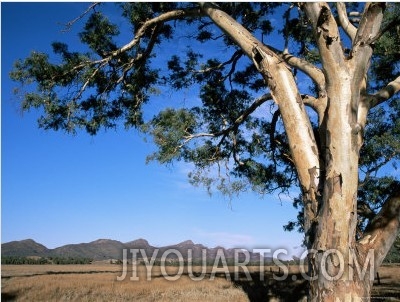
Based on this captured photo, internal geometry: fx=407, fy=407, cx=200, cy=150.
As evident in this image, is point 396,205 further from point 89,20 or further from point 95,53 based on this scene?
point 89,20

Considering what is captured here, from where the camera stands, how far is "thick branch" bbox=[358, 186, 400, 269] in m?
3.33

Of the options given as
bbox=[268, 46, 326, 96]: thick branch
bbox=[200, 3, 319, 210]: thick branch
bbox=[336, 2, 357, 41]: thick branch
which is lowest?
bbox=[200, 3, 319, 210]: thick branch

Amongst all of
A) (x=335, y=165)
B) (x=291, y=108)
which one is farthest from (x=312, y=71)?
(x=335, y=165)

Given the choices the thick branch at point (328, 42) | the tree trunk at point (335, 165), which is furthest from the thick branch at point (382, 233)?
the thick branch at point (328, 42)

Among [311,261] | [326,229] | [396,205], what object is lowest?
[311,261]

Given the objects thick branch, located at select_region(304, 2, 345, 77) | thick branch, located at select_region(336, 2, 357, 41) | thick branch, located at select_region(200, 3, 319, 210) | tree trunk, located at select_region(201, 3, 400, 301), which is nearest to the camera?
tree trunk, located at select_region(201, 3, 400, 301)

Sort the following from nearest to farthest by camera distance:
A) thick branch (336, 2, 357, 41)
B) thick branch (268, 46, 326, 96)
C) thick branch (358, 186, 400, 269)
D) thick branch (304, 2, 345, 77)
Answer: thick branch (358, 186, 400, 269)
thick branch (304, 2, 345, 77)
thick branch (268, 46, 326, 96)
thick branch (336, 2, 357, 41)

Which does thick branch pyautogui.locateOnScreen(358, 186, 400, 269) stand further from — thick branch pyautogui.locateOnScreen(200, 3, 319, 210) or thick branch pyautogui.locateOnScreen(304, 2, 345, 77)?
thick branch pyautogui.locateOnScreen(304, 2, 345, 77)

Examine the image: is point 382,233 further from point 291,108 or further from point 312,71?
point 312,71

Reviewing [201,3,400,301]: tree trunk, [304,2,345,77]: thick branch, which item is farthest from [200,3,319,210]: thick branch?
[304,2,345,77]: thick branch

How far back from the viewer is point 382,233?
3395 mm

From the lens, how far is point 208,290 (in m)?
17.3

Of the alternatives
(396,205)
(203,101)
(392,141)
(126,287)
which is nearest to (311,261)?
(396,205)

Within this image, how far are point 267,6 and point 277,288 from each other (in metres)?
12.2
